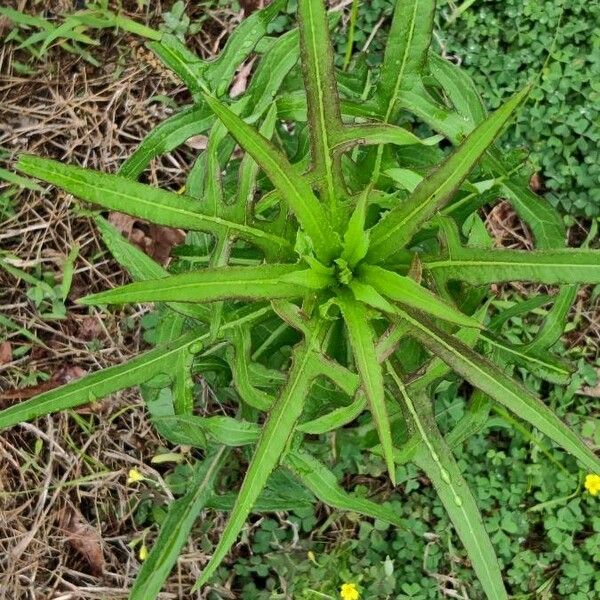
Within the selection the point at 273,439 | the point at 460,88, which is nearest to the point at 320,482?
the point at 273,439

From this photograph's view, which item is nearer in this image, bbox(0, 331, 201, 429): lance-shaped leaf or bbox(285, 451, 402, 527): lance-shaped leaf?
bbox(0, 331, 201, 429): lance-shaped leaf

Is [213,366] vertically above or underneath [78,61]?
underneath

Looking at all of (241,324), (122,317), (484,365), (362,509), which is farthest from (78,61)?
(484,365)

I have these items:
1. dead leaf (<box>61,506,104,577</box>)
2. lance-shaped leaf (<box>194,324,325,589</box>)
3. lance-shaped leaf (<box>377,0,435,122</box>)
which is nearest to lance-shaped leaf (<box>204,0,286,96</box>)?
lance-shaped leaf (<box>377,0,435,122</box>)

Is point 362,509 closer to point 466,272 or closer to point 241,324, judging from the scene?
point 241,324

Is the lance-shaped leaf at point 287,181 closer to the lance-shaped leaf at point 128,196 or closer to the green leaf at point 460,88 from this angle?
the lance-shaped leaf at point 128,196

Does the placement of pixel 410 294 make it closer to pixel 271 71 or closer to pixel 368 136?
pixel 368 136

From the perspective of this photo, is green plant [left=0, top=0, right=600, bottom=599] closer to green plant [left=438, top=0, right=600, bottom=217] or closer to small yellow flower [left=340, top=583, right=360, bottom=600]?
small yellow flower [left=340, top=583, right=360, bottom=600]
